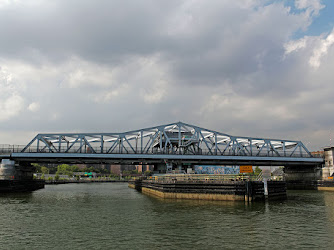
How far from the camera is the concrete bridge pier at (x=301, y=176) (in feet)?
351

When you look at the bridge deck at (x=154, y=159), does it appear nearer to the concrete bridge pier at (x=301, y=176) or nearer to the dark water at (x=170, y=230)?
the concrete bridge pier at (x=301, y=176)

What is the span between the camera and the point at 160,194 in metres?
60.1

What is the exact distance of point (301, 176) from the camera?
386ft

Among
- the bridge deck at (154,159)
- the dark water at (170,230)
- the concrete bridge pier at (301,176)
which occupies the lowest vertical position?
the concrete bridge pier at (301,176)

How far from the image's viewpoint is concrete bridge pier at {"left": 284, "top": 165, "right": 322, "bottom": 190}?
351ft

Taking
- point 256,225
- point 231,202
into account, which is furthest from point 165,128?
point 256,225

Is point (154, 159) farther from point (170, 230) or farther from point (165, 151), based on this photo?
point (170, 230)

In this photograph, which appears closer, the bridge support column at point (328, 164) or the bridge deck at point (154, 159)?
the bridge deck at point (154, 159)

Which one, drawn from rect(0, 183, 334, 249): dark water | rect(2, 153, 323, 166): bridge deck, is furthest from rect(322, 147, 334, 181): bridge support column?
rect(0, 183, 334, 249): dark water

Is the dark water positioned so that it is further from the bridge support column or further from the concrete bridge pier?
the bridge support column

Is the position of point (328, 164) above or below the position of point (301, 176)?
above

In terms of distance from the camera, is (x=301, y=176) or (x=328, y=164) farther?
(x=301, y=176)

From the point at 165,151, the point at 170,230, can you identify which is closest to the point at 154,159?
the point at 165,151

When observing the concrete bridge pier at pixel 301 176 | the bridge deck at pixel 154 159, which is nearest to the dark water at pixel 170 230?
the bridge deck at pixel 154 159
